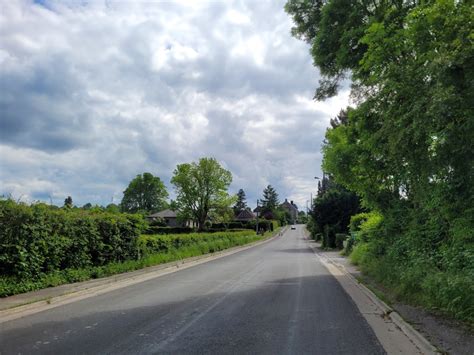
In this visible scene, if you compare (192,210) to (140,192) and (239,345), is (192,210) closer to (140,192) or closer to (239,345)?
(140,192)

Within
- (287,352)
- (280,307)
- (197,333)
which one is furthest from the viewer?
(280,307)

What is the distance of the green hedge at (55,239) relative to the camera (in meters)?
12.0

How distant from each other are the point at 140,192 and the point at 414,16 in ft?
392

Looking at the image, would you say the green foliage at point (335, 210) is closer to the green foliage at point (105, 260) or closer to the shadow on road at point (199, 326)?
the green foliage at point (105, 260)

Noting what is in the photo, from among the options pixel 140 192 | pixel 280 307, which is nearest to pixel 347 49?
pixel 280 307

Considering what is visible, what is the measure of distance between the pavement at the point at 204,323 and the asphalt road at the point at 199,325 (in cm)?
2

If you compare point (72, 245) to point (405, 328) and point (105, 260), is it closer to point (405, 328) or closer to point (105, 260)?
point (105, 260)

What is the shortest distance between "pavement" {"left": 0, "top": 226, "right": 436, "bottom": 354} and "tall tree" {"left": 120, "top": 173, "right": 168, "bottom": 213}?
111 m

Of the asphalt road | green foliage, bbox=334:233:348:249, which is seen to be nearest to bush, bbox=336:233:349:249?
green foliage, bbox=334:233:348:249

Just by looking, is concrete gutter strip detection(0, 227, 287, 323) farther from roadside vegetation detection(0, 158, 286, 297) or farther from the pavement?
roadside vegetation detection(0, 158, 286, 297)

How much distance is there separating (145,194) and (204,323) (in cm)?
11903

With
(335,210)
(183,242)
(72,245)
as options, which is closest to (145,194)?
(335,210)

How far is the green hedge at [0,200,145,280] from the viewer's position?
12.0m

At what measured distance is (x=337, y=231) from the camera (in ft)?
162
